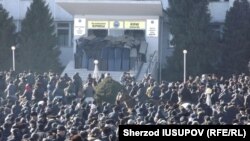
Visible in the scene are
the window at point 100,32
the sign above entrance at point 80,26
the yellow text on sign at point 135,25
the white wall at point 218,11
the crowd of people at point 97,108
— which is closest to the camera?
the crowd of people at point 97,108

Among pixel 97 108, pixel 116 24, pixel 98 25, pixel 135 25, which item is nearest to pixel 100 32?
pixel 98 25

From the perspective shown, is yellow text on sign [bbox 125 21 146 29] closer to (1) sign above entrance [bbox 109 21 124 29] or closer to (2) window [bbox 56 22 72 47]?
(1) sign above entrance [bbox 109 21 124 29]

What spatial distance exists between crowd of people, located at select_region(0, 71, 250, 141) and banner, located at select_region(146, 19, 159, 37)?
1062 centimetres

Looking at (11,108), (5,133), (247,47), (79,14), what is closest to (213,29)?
(247,47)

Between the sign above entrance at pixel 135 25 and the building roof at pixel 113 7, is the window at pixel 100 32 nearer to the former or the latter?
the building roof at pixel 113 7

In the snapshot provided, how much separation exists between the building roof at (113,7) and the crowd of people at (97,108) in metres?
9.41

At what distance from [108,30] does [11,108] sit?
25.0 meters

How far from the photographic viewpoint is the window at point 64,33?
58562 millimetres

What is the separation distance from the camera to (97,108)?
30.6 metres

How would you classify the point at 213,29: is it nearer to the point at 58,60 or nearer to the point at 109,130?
the point at 58,60

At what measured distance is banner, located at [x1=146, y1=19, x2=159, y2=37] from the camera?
53938 millimetres

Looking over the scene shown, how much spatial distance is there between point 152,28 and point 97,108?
78.0 ft

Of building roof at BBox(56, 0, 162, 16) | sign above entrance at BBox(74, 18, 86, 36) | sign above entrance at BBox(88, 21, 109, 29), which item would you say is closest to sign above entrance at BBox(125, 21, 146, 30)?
building roof at BBox(56, 0, 162, 16)

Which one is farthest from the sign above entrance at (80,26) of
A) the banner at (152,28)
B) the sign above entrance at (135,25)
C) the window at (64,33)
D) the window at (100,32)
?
the window at (64,33)
